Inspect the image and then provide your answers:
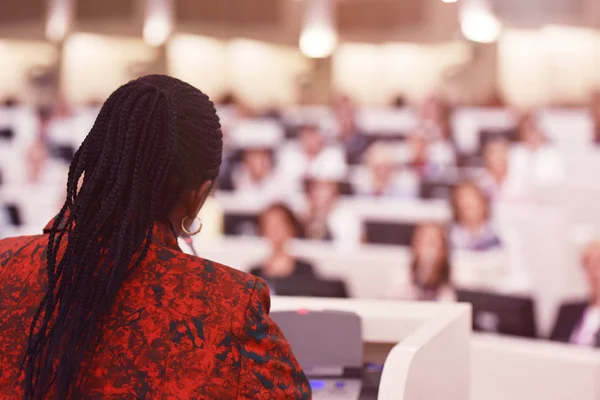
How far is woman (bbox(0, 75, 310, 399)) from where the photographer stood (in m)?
0.65

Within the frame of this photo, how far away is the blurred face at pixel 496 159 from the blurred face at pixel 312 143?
1516 millimetres

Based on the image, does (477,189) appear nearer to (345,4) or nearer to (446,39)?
(446,39)

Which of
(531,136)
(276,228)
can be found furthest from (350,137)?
(276,228)

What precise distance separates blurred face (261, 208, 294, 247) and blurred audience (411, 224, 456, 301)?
0.75 meters

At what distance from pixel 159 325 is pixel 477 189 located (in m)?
3.70

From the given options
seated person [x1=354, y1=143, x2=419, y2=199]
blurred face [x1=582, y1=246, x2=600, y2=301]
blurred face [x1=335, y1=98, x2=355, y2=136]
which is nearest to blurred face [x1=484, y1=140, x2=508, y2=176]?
seated person [x1=354, y1=143, x2=419, y2=199]

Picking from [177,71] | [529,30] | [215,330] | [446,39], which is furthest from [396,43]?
[215,330]

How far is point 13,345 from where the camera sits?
678 mm

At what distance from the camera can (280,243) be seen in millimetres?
4102

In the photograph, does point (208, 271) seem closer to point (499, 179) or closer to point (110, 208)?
point (110, 208)

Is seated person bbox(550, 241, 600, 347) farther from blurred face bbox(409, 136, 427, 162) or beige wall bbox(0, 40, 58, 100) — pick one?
beige wall bbox(0, 40, 58, 100)

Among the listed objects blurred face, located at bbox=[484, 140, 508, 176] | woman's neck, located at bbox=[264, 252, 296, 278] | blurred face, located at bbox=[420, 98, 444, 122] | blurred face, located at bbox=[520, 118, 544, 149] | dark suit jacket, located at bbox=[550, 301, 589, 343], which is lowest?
woman's neck, located at bbox=[264, 252, 296, 278]

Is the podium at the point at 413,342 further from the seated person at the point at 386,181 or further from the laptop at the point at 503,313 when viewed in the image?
the seated person at the point at 386,181

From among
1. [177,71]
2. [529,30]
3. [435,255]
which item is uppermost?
[529,30]
